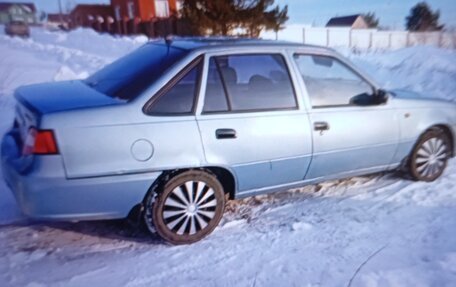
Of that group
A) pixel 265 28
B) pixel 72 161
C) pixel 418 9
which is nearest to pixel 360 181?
pixel 72 161

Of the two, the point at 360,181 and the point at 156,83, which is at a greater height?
the point at 156,83

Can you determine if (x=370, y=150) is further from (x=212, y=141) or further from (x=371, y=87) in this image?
(x=212, y=141)

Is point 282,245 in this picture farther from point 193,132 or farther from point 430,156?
point 430,156

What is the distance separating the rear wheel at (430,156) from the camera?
175 inches

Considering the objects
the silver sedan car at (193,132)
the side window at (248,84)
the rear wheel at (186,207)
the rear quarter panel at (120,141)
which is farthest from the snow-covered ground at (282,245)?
the side window at (248,84)

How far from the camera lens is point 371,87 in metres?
4.02

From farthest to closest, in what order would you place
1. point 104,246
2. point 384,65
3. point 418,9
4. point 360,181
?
point 418,9 → point 384,65 → point 360,181 → point 104,246

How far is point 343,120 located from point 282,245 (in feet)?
4.64

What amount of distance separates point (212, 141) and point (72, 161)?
1091 millimetres

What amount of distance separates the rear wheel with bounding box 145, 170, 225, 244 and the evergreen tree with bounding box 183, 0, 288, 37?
11.0 meters

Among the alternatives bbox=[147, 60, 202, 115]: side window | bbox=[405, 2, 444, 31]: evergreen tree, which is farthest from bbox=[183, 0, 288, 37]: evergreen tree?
bbox=[147, 60, 202, 115]: side window

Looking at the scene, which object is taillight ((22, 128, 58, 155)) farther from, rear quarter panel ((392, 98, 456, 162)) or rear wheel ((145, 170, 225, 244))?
rear quarter panel ((392, 98, 456, 162))

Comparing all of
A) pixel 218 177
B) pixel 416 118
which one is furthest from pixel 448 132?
pixel 218 177

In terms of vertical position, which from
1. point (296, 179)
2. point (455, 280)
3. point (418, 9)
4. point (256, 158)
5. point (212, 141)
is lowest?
point (455, 280)
